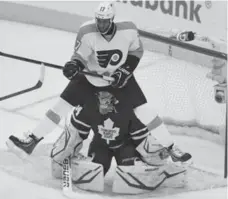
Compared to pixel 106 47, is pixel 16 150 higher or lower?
lower

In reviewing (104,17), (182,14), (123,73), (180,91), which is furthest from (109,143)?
(182,14)

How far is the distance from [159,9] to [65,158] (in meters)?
1.73

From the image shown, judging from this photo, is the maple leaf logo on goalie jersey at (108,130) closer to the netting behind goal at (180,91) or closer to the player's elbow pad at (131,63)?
the player's elbow pad at (131,63)

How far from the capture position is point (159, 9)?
5.90 meters

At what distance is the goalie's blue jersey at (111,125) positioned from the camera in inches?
169

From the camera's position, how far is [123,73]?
4.20 meters

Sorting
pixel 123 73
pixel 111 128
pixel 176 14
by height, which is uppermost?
pixel 123 73

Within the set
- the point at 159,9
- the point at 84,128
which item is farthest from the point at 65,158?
the point at 159,9

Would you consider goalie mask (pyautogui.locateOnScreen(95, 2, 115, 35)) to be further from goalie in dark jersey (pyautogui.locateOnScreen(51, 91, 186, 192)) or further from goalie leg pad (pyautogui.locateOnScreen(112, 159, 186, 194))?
goalie leg pad (pyautogui.locateOnScreen(112, 159, 186, 194))

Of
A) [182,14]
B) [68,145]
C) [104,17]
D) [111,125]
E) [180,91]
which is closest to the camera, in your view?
[104,17]

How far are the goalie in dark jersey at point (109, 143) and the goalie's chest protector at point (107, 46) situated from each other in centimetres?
11

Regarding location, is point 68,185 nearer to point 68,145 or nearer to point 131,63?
point 68,145

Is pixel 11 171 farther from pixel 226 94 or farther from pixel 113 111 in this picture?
pixel 226 94

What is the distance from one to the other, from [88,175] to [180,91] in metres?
0.88
